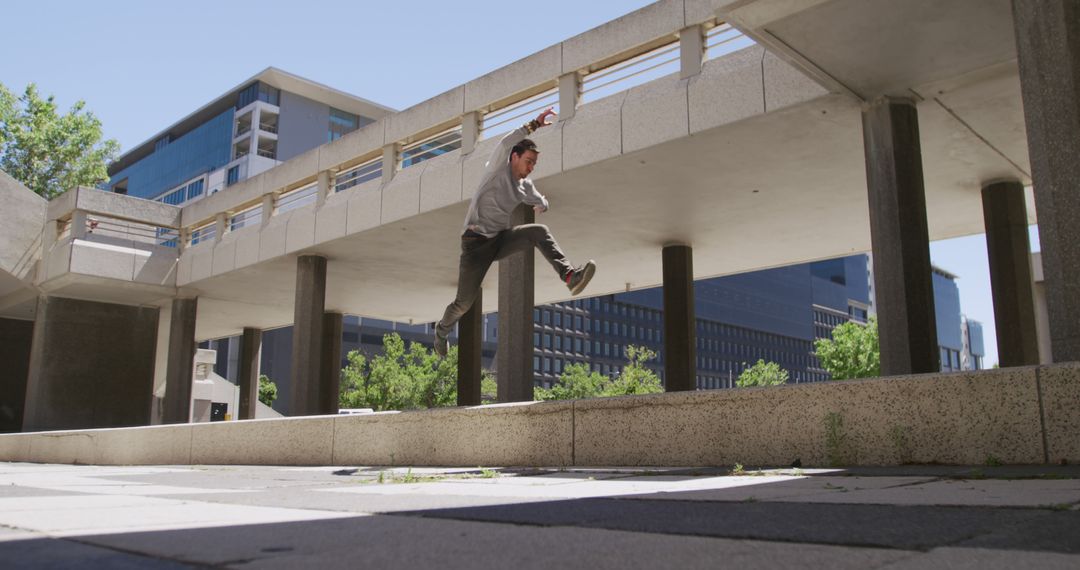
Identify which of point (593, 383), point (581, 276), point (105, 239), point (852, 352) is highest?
point (852, 352)

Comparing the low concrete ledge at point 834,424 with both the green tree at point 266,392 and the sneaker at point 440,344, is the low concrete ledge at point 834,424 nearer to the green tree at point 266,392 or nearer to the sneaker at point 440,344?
the sneaker at point 440,344

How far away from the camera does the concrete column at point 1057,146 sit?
7.93m

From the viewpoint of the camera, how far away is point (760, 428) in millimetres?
7059

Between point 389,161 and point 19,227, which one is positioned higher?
point 389,161

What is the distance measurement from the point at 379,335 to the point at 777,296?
9098cm

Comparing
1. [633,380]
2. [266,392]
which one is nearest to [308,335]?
[633,380]

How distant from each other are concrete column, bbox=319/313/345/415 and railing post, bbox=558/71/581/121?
16.4 metres

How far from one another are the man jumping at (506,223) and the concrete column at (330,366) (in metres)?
23.2

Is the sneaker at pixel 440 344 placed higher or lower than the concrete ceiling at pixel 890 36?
lower

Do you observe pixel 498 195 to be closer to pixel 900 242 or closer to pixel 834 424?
pixel 834 424

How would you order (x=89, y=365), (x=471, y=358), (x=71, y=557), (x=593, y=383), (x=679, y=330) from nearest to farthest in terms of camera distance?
1. (x=71, y=557)
2. (x=679, y=330)
3. (x=471, y=358)
4. (x=89, y=365)
5. (x=593, y=383)

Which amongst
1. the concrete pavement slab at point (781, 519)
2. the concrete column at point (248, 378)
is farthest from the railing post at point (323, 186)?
the concrete pavement slab at point (781, 519)

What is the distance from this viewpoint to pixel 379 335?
96500mm

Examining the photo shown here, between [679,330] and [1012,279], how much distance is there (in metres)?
7.84
